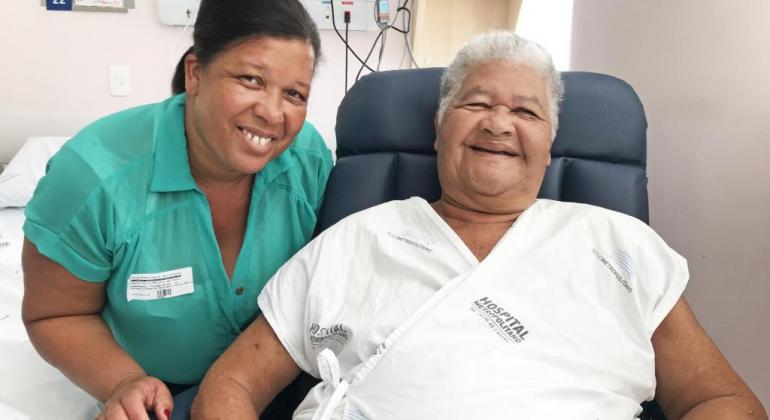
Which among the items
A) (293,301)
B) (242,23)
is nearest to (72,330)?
(293,301)

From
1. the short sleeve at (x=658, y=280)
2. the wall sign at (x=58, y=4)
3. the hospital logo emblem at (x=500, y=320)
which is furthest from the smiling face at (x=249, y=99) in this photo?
the wall sign at (x=58, y=4)

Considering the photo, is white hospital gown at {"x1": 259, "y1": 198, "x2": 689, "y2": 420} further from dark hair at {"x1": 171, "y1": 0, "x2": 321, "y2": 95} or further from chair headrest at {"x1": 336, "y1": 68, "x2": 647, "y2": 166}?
dark hair at {"x1": 171, "y1": 0, "x2": 321, "y2": 95}

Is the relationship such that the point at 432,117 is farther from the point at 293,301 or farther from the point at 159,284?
the point at 159,284

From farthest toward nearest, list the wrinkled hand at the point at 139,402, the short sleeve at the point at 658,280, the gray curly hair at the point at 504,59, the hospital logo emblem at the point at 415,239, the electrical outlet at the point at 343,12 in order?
1. the electrical outlet at the point at 343,12
2. the gray curly hair at the point at 504,59
3. the hospital logo emblem at the point at 415,239
4. the short sleeve at the point at 658,280
5. the wrinkled hand at the point at 139,402

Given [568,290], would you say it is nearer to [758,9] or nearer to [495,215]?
[495,215]

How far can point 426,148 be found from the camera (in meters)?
1.39

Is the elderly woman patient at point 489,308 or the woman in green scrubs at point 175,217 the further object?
the woman in green scrubs at point 175,217

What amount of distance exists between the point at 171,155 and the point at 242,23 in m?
0.30

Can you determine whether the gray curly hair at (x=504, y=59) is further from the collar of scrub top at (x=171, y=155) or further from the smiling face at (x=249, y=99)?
the collar of scrub top at (x=171, y=155)

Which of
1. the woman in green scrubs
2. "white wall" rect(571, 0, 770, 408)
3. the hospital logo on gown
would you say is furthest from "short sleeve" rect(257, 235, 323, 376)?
"white wall" rect(571, 0, 770, 408)

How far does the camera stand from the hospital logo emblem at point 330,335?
3.41 ft

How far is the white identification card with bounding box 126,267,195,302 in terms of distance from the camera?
3.68 ft

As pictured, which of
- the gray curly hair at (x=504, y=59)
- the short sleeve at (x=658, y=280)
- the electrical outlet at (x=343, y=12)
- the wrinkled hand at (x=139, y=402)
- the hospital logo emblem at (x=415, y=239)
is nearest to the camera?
the wrinkled hand at (x=139, y=402)

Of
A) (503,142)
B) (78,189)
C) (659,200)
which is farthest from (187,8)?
(659,200)
